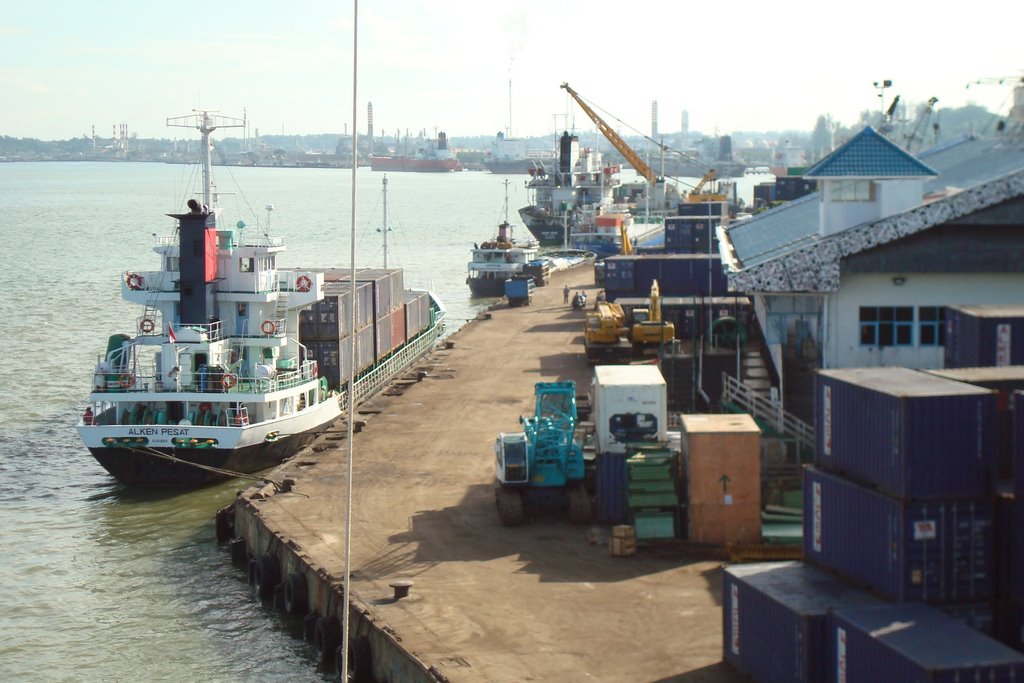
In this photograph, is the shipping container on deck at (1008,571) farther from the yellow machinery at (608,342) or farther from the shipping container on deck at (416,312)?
the shipping container on deck at (416,312)

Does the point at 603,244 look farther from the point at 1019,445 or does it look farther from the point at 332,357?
the point at 1019,445

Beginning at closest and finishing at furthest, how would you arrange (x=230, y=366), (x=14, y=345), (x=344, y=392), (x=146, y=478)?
(x=146, y=478) → (x=230, y=366) → (x=344, y=392) → (x=14, y=345)

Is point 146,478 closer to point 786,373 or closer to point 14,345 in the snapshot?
point 786,373

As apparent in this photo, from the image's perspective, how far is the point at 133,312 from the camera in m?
69.6

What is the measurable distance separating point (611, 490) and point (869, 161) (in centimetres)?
830

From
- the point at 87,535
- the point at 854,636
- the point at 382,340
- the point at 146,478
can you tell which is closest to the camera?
the point at 854,636

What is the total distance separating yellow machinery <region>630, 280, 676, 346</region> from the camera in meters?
46.8

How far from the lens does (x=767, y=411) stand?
28766mm

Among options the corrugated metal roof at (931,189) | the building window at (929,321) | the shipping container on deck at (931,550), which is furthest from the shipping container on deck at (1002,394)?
the corrugated metal roof at (931,189)

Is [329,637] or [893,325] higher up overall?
[893,325]

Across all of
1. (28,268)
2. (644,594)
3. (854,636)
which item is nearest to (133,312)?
(28,268)

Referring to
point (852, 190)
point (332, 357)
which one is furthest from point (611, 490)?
point (332, 357)

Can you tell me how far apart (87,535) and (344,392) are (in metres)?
12.6

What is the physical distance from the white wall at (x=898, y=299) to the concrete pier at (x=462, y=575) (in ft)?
19.7
